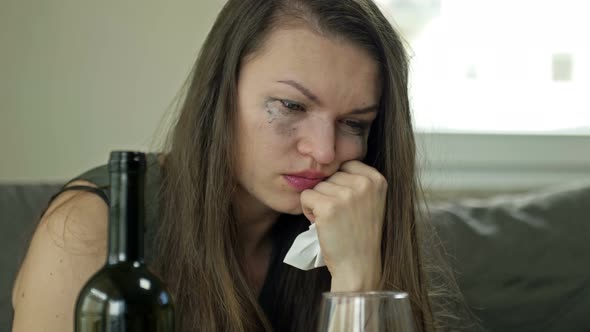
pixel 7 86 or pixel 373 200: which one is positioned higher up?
pixel 7 86

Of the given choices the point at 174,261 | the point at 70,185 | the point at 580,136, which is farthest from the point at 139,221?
the point at 580,136

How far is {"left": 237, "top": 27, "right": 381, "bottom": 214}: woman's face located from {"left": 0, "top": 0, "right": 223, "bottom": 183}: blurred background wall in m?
1.04

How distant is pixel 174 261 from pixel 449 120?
150 cm

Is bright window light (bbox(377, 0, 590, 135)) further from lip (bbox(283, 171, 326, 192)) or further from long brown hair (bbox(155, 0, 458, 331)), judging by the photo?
lip (bbox(283, 171, 326, 192))

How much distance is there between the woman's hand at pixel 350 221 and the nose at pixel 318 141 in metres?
0.08

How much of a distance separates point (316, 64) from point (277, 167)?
0.18 m

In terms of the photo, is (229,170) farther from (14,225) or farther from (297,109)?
(14,225)

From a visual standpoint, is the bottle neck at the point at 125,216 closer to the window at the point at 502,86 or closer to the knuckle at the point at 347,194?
the knuckle at the point at 347,194

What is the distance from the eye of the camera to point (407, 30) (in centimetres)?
264

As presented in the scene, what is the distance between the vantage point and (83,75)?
95.0 inches

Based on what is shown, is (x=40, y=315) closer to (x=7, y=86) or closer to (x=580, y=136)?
(x=7, y=86)

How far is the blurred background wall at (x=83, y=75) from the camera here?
238cm

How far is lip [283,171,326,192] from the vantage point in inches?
54.7

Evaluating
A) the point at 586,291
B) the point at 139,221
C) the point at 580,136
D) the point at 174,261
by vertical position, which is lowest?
the point at 586,291
